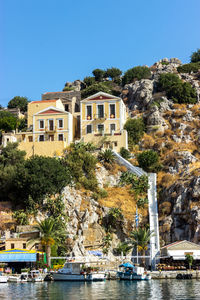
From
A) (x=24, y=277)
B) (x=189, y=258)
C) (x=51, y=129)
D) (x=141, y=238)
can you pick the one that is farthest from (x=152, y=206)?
(x=51, y=129)

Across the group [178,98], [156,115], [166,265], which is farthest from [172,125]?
[166,265]

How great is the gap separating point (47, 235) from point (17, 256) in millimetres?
4108

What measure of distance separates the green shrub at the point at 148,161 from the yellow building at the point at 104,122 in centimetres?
496

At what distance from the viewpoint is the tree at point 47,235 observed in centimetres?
4806

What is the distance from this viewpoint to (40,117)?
2891 inches

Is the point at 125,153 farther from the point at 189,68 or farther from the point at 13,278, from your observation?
the point at 189,68

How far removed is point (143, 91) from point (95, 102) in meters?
17.4

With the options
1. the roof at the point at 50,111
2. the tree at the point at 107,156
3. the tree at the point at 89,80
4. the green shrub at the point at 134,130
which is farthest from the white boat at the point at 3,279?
the tree at the point at 89,80

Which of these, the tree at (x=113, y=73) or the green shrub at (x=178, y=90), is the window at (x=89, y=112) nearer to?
the green shrub at (x=178, y=90)

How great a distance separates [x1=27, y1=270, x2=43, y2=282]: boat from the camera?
45.2 m

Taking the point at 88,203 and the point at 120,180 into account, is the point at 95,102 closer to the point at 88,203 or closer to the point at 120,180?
the point at 120,180

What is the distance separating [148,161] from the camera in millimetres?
65500

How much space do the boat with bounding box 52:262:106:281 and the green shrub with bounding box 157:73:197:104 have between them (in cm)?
4935

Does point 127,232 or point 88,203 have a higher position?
point 88,203
